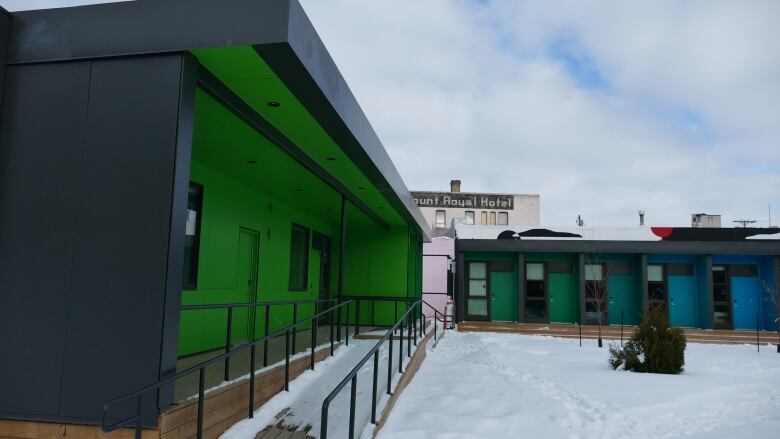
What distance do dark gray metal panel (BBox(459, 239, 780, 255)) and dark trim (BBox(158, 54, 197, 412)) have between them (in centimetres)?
1572

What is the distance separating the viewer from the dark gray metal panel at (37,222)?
3.96 meters

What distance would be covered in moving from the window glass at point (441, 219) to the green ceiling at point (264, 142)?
38498 millimetres

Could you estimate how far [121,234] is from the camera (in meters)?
3.98

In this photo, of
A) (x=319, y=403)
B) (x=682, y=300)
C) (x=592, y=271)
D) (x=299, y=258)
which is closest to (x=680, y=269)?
(x=682, y=300)

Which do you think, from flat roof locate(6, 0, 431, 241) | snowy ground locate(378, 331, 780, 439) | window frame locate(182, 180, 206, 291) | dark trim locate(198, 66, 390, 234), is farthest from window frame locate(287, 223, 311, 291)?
flat roof locate(6, 0, 431, 241)

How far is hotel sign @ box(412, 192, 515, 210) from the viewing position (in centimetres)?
4958

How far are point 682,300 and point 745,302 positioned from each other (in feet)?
6.34

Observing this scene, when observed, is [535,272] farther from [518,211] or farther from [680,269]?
[518,211]

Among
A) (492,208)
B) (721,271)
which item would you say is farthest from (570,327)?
(492,208)

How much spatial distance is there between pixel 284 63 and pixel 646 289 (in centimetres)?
1733

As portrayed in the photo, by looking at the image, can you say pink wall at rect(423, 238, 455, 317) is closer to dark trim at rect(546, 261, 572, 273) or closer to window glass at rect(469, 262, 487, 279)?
window glass at rect(469, 262, 487, 279)

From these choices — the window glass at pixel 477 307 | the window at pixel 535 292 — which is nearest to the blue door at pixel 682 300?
the window at pixel 535 292

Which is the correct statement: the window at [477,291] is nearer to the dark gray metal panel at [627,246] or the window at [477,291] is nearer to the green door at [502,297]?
the green door at [502,297]

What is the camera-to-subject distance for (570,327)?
17828 millimetres
